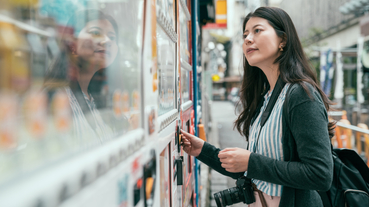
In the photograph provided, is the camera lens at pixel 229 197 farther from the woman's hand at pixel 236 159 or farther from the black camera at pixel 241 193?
the woman's hand at pixel 236 159

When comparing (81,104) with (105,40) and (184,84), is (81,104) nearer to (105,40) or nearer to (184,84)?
(105,40)

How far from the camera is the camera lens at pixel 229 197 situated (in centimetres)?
142

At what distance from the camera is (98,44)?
633 millimetres

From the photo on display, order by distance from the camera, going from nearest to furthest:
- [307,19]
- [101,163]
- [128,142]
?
[101,163] → [128,142] → [307,19]

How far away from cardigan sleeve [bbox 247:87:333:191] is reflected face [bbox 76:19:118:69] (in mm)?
777

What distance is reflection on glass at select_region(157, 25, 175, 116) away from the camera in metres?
1.02

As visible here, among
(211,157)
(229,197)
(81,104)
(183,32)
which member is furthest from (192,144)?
Result: (81,104)

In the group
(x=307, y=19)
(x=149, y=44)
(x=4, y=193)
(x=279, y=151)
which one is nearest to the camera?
(x=4, y=193)

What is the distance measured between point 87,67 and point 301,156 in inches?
33.9

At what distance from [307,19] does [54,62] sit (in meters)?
22.9

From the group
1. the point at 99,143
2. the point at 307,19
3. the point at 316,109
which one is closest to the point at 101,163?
the point at 99,143

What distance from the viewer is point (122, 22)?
65 cm

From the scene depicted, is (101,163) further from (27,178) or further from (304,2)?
(304,2)

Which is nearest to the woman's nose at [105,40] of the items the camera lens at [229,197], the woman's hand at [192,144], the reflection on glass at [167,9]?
the reflection on glass at [167,9]
